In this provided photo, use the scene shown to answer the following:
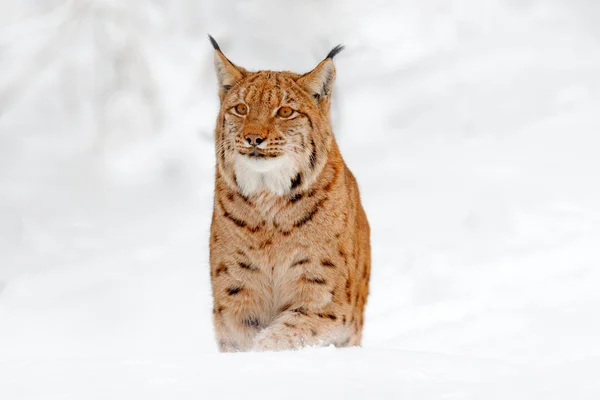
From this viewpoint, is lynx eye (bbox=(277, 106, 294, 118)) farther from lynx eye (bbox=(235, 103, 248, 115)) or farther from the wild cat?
lynx eye (bbox=(235, 103, 248, 115))

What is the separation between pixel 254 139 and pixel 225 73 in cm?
79

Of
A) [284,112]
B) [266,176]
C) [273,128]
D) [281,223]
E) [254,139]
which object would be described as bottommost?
[281,223]

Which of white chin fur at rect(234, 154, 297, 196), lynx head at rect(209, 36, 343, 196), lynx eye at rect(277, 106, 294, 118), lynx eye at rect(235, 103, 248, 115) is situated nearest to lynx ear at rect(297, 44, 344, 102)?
lynx head at rect(209, 36, 343, 196)

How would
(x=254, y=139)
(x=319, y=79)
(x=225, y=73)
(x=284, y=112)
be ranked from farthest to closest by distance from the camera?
(x=225, y=73), (x=319, y=79), (x=284, y=112), (x=254, y=139)

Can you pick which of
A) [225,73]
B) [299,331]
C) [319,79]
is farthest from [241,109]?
[299,331]

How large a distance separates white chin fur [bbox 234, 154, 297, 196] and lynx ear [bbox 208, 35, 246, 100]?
621 mm

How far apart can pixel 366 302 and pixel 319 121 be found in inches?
61.9

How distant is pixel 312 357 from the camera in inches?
203

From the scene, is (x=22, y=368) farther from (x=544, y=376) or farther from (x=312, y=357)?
(x=544, y=376)

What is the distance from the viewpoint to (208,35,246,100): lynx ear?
6965 millimetres

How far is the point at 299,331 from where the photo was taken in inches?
254

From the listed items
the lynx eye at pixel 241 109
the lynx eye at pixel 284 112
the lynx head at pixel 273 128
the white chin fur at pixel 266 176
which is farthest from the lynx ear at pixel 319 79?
the white chin fur at pixel 266 176

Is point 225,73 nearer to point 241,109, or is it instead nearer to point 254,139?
point 241,109

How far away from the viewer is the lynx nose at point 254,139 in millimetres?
6422
